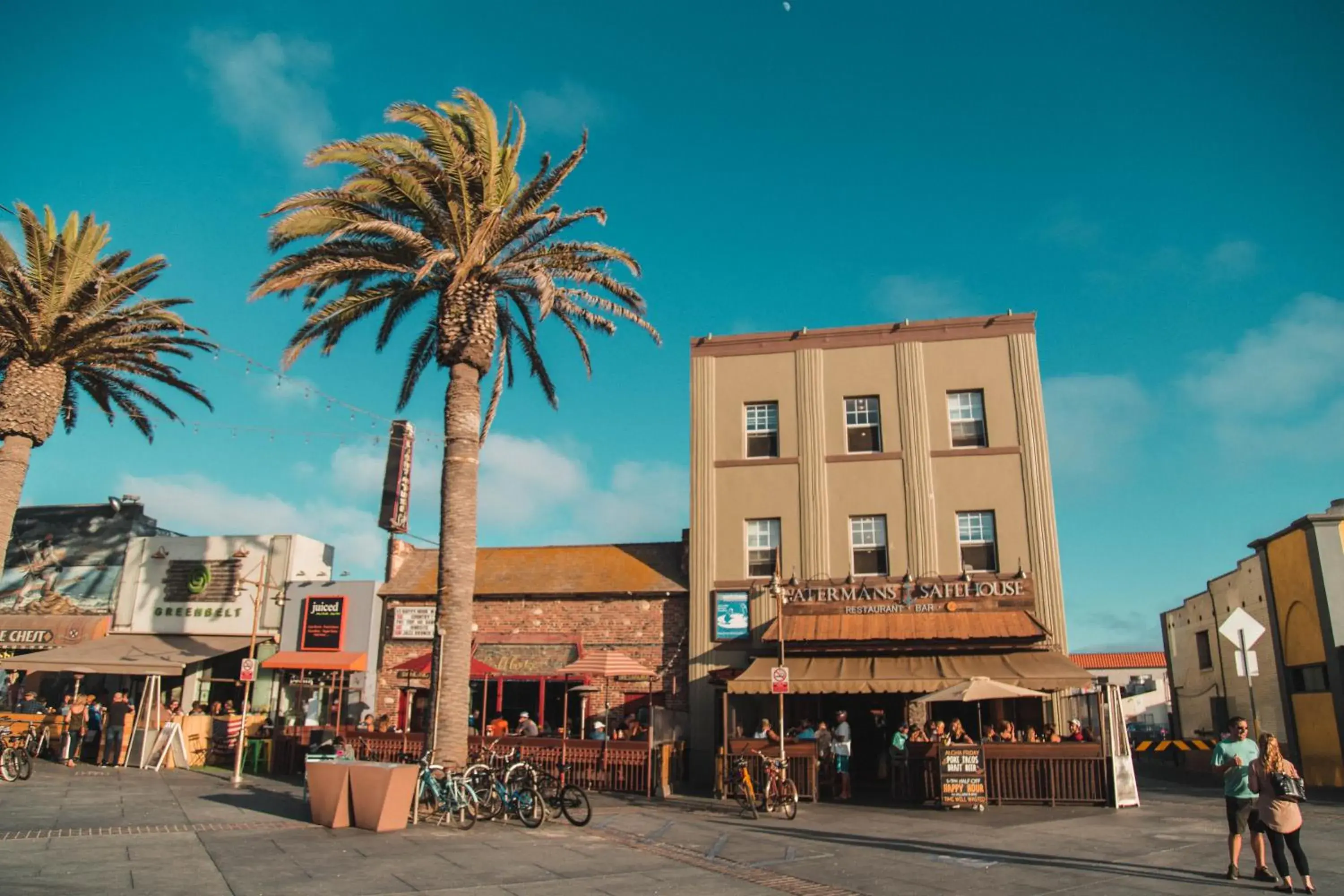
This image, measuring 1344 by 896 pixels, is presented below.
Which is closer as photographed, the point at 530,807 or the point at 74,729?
the point at 530,807

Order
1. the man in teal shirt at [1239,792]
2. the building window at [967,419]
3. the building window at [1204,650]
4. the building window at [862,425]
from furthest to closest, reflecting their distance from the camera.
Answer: the building window at [1204,650] < the building window at [862,425] < the building window at [967,419] < the man in teal shirt at [1239,792]

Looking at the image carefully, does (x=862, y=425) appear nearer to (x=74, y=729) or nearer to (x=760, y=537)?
(x=760, y=537)

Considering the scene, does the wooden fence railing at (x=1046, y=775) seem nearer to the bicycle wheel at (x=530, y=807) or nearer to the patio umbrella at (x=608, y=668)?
the patio umbrella at (x=608, y=668)

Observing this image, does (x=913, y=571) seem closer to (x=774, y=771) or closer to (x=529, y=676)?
(x=774, y=771)

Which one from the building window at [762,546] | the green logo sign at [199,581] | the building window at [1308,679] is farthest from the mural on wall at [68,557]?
the building window at [1308,679]

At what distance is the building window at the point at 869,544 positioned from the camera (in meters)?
24.5

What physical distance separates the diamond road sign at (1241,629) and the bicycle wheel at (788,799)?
7.70 m

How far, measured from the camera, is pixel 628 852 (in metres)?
13.0

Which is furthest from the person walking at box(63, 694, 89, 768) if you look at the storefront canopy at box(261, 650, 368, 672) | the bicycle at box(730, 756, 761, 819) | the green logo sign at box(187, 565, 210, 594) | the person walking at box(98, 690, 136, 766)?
the bicycle at box(730, 756, 761, 819)

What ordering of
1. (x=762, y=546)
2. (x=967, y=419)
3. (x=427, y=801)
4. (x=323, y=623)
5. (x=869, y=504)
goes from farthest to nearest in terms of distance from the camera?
1. (x=323, y=623)
2. (x=762, y=546)
3. (x=967, y=419)
4. (x=869, y=504)
5. (x=427, y=801)

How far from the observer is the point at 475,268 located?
1895 centimetres

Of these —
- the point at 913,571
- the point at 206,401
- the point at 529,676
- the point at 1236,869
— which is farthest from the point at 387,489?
the point at 1236,869

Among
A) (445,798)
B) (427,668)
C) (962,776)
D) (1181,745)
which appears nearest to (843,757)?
(962,776)

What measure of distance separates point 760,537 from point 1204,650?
19.3 meters
